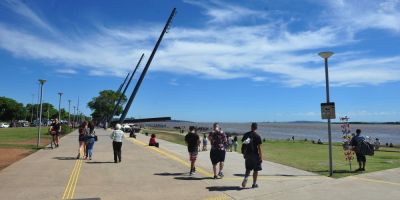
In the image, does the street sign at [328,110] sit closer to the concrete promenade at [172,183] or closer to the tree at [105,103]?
the concrete promenade at [172,183]

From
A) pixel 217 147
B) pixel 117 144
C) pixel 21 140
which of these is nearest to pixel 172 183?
pixel 217 147

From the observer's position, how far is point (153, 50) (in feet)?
233

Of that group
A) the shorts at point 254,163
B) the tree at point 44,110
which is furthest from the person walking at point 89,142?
the tree at point 44,110

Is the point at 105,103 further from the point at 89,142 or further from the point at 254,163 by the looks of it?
the point at 254,163

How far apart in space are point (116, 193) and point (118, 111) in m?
94.5

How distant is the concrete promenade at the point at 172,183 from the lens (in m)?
9.33

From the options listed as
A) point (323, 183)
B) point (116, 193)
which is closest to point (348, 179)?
point (323, 183)

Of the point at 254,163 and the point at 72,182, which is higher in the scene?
the point at 254,163

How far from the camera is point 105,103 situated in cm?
10088

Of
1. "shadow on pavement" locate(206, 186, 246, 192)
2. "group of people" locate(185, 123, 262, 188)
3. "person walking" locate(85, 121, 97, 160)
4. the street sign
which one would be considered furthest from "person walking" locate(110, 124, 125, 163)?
the street sign

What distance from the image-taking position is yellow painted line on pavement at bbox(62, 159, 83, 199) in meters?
9.29

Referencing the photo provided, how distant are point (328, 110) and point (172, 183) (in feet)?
19.1

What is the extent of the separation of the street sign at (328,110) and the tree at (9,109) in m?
119

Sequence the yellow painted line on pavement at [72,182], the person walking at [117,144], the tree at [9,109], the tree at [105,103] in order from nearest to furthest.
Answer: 1. the yellow painted line on pavement at [72,182]
2. the person walking at [117,144]
3. the tree at [105,103]
4. the tree at [9,109]
